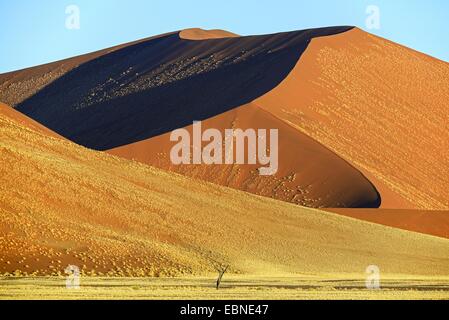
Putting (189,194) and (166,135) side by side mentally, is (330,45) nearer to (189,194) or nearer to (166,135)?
(166,135)

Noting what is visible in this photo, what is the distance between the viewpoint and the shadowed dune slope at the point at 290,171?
2867 inches

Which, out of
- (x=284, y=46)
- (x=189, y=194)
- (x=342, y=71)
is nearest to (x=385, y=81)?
(x=342, y=71)

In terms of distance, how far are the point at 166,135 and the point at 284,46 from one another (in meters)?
28.9

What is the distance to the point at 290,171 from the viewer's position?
76.5m

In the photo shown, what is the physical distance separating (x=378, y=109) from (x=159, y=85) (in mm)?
30219

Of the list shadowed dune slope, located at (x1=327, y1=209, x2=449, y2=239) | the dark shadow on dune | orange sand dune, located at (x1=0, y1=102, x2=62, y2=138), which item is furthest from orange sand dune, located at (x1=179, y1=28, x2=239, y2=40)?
shadowed dune slope, located at (x1=327, y1=209, x2=449, y2=239)

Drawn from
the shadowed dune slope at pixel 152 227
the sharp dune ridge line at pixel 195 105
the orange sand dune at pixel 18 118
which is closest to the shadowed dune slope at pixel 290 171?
the sharp dune ridge line at pixel 195 105

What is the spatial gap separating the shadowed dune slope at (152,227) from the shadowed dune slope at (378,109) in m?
13.0

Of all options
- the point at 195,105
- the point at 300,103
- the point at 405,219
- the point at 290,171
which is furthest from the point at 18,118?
the point at 195,105

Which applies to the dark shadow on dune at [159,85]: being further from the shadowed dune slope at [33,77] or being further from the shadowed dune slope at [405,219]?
the shadowed dune slope at [405,219]

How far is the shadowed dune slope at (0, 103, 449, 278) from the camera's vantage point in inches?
1827
